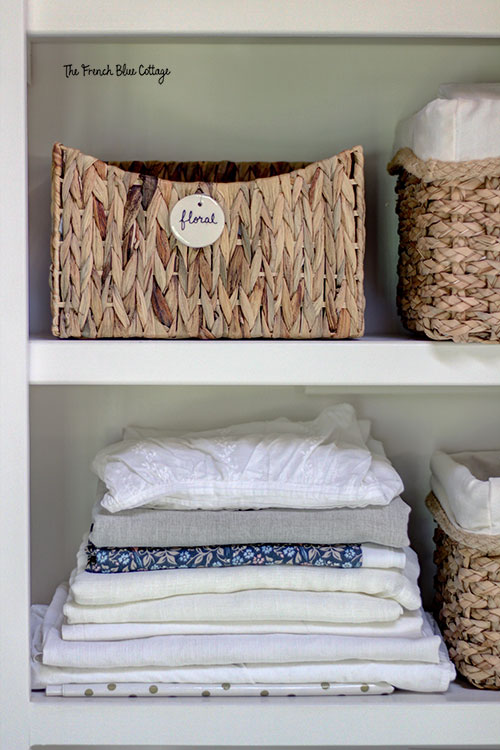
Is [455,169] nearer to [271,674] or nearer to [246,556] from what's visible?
[246,556]

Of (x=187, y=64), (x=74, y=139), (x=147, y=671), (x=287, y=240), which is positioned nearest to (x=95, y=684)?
(x=147, y=671)

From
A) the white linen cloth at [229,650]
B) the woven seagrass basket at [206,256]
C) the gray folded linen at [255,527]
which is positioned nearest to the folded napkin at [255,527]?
the gray folded linen at [255,527]

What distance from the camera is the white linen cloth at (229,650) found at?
96 cm

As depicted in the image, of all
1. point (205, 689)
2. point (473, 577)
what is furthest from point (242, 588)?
point (473, 577)

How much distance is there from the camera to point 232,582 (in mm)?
990

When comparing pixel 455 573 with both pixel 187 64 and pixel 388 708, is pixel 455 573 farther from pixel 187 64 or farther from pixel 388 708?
pixel 187 64

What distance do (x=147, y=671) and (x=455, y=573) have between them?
0.40 m

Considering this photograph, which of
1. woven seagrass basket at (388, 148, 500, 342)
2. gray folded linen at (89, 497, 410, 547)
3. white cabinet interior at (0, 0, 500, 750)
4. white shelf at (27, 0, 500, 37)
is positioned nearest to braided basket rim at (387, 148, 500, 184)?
woven seagrass basket at (388, 148, 500, 342)

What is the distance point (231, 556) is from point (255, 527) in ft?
0.15

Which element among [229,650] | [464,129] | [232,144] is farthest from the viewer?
[232,144]

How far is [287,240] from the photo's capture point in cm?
92

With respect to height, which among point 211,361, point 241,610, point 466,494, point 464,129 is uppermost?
point 464,129

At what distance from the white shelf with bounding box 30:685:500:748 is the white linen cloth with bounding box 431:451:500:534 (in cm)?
21

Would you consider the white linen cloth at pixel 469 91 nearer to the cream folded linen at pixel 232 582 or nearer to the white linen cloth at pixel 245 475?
the white linen cloth at pixel 245 475
